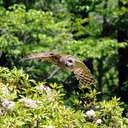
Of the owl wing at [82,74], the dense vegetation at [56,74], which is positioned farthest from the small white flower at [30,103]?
the owl wing at [82,74]

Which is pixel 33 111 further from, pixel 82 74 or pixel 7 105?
pixel 82 74

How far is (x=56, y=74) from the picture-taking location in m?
5.45

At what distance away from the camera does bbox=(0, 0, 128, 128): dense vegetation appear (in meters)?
2.12

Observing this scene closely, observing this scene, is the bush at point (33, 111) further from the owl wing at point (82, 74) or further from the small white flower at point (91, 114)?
the owl wing at point (82, 74)

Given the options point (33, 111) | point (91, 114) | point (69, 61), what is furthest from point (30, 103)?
point (69, 61)

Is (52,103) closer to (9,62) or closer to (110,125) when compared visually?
(110,125)

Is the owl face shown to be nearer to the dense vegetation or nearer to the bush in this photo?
the dense vegetation

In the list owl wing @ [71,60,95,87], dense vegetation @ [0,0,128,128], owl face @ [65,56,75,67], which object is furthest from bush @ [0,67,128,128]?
owl face @ [65,56,75,67]

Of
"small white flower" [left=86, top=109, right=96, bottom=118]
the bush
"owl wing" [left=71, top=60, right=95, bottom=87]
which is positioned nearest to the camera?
the bush

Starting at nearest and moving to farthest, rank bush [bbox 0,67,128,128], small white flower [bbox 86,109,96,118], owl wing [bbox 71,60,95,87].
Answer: bush [bbox 0,67,128,128]
small white flower [bbox 86,109,96,118]
owl wing [bbox 71,60,95,87]

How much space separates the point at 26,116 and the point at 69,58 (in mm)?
1112

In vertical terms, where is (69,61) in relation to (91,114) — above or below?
above

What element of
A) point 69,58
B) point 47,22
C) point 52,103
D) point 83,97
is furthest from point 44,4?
point 52,103

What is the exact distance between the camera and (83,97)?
2771mm
